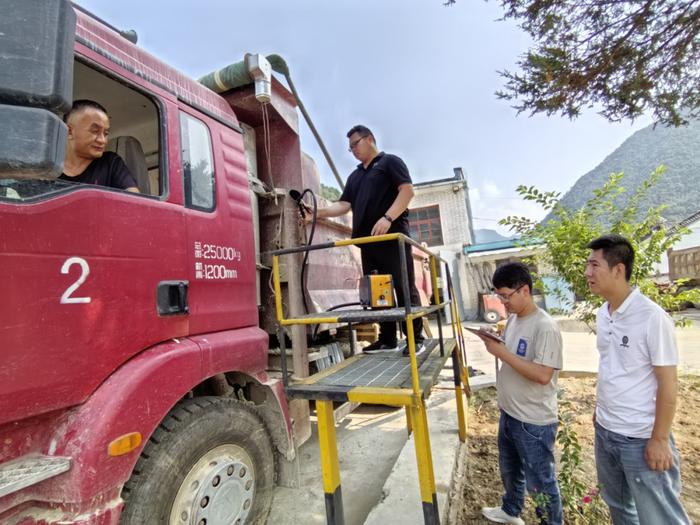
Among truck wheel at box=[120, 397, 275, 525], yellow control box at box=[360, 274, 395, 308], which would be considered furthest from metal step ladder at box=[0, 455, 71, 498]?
yellow control box at box=[360, 274, 395, 308]

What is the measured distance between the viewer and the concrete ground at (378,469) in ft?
7.67

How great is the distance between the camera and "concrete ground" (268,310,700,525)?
7.67ft

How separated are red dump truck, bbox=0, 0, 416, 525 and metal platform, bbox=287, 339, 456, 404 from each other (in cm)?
38

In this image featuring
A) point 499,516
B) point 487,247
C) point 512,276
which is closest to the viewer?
point 512,276

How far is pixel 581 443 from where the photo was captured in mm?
3314

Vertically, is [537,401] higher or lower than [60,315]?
lower

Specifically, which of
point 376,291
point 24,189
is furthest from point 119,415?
point 376,291

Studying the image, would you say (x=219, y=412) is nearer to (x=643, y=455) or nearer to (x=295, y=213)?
(x=295, y=213)

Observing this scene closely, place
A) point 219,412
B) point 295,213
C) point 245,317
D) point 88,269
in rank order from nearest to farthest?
point 88,269, point 219,412, point 245,317, point 295,213

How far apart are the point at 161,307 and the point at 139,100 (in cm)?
139

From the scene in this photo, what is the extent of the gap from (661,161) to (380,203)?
158 feet

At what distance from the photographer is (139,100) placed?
2.24m

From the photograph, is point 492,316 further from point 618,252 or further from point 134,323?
point 134,323

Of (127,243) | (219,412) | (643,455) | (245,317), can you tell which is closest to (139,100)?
(127,243)
